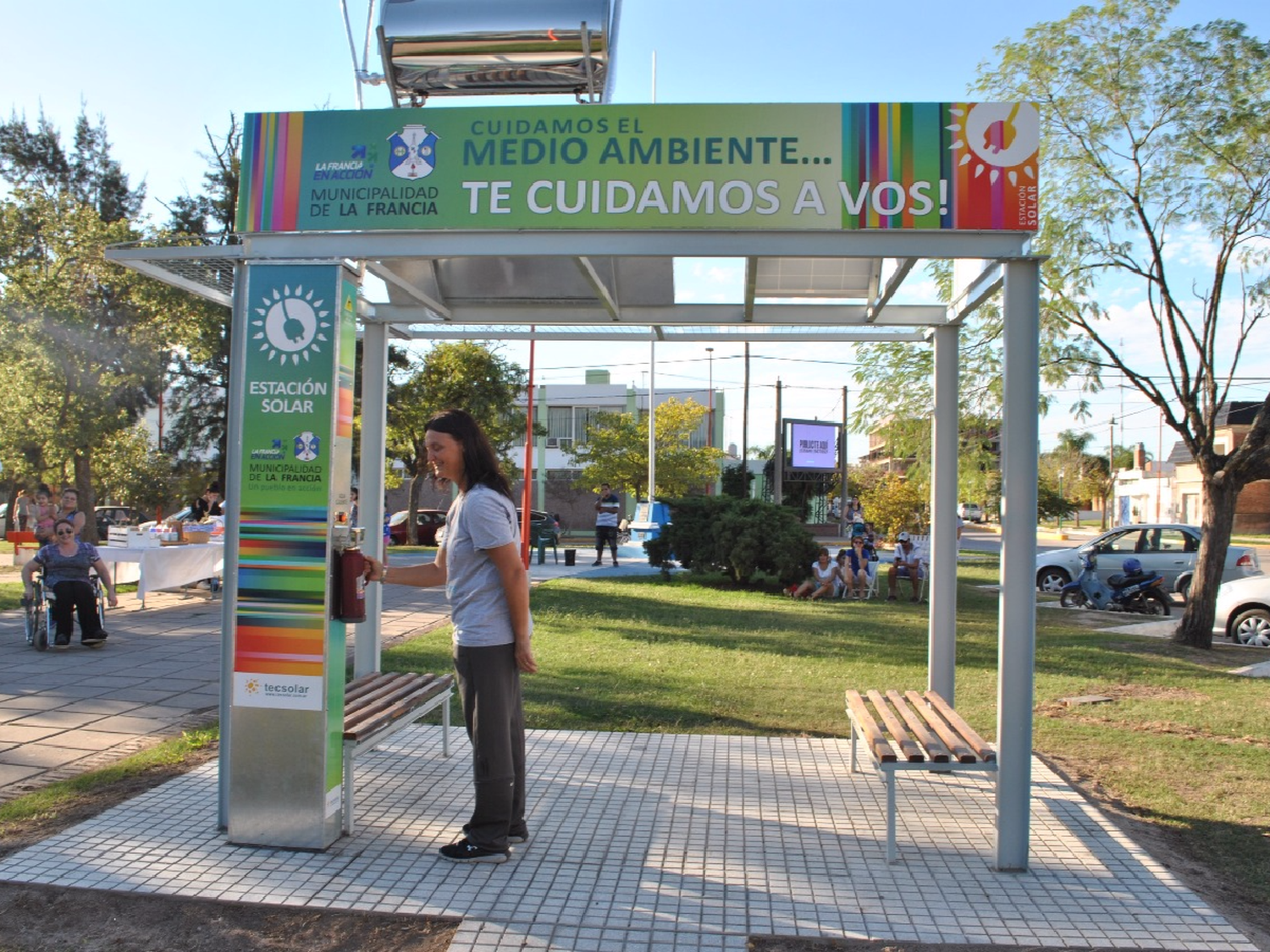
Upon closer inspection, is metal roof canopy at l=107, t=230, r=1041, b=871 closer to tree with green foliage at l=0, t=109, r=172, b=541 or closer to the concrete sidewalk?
the concrete sidewalk

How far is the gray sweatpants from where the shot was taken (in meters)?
4.26

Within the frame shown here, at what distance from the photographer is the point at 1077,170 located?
39.2ft

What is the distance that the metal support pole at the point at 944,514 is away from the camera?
19.3 feet

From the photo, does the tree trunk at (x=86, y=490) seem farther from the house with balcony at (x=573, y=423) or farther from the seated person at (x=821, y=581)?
the house with balcony at (x=573, y=423)

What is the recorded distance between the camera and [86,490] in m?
24.1

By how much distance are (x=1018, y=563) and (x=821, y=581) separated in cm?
1269

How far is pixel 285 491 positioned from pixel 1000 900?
3422 millimetres

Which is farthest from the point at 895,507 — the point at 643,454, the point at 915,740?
the point at 915,740

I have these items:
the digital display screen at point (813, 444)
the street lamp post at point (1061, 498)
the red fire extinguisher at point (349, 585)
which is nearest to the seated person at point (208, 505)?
the red fire extinguisher at point (349, 585)

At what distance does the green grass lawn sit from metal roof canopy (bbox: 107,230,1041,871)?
1398 mm

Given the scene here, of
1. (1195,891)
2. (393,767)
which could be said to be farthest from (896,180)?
(393,767)

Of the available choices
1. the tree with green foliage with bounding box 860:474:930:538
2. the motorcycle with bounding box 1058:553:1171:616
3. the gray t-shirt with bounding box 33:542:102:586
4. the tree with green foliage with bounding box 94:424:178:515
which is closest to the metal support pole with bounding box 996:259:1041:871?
the gray t-shirt with bounding box 33:542:102:586

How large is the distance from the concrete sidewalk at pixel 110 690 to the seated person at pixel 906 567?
8181 mm

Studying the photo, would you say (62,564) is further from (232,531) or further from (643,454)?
(643,454)
